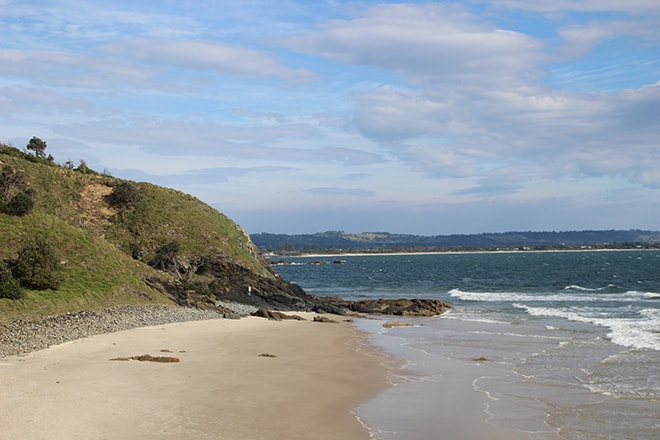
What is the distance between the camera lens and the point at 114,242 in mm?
47469

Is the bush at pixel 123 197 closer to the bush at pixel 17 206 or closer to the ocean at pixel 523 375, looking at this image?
the bush at pixel 17 206

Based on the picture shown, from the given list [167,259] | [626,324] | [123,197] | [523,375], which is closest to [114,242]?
[167,259]

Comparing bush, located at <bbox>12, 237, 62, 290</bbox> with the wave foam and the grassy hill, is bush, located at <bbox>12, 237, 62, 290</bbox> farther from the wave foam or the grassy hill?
the wave foam

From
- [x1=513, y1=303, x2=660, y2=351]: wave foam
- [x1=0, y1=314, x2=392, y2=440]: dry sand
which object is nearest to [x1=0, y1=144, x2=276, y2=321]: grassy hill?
[x1=0, y1=314, x2=392, y2=440]: dry sand

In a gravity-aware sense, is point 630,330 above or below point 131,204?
below

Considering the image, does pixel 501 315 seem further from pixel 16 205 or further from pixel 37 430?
pixel 37 430

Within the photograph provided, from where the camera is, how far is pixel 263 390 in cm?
1669

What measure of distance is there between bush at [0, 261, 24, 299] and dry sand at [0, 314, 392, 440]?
14.3 ft

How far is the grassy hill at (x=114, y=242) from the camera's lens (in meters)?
30.8

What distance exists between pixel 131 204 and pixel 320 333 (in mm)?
27073

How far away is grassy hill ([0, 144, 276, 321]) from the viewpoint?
30.8 m

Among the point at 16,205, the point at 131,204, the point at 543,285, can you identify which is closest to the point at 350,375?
the point at 16,205

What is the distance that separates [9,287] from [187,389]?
42.8 ft

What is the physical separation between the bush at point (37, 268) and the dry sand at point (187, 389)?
507 centimetres
